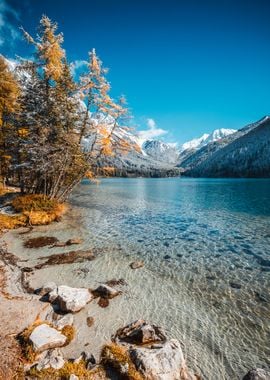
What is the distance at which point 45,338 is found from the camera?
207 inches

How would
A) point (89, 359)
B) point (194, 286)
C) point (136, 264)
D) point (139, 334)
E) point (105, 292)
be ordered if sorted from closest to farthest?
point (89, 359)
point (139, 334)
point (105, 292)
point (194, 286)
point (136, 264)

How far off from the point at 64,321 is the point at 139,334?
227 centimetres

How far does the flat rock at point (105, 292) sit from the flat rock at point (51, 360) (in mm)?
3442

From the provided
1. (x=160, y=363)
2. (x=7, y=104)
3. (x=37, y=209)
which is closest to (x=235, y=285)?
(x=160, y=363)

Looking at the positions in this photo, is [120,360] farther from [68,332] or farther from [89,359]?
[68,332]

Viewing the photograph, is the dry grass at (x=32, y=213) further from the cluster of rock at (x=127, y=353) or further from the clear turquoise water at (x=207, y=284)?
the cluster of rock at (x=127, y=353)

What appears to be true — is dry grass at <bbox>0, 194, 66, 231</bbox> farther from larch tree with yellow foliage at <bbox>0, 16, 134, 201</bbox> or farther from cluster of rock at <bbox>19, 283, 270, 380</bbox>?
cluster of rock at <bbox>19, 283, 270, 380</bbox>

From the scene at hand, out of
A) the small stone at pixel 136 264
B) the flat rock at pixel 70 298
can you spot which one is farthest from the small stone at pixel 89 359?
the small stone at pixel 136 264

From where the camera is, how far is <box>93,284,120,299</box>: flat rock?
8.30 metres

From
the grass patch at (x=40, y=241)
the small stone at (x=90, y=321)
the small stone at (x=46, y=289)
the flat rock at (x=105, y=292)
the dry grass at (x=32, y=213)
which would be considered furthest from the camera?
the dry grass at (x=32, y=213)

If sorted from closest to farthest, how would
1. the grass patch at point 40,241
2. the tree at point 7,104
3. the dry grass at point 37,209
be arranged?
1. the grass patch at point 40,241
2. the dry grass at point 37,209
3. the tree at point 7,104

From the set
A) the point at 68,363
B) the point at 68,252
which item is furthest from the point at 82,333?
the point at 68,252

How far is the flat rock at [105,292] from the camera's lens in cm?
830

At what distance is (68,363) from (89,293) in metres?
3.50
